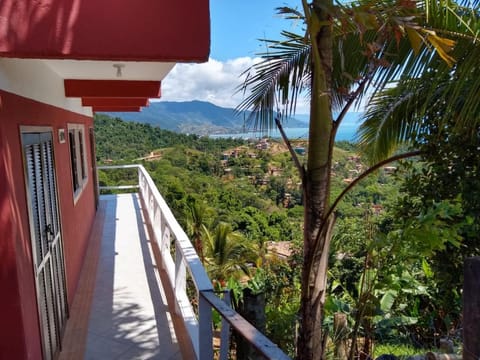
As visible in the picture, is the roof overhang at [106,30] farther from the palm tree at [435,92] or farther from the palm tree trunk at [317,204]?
the palm tree at [435,92]

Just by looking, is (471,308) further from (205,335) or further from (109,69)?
(109,69)

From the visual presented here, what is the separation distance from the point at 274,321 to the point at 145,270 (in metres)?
2.09

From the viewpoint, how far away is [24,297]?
2574 mm

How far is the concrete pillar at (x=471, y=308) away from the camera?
1109mm

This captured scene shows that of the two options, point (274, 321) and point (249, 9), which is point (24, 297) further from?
point (249, 9)

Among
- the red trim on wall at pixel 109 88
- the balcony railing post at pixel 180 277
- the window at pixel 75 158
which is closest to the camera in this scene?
the balcony railing post at pixel 180 277

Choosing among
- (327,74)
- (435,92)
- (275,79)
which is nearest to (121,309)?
(275,79)

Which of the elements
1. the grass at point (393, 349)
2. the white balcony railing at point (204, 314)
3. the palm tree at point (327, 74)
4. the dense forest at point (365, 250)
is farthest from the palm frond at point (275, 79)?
the grass at point (393, 349)

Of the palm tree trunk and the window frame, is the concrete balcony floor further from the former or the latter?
the palm tree trunk

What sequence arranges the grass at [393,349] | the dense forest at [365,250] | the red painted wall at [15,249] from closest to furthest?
the red painted wall at [15,249]
the dense forest at [365,250]
the grass at [393,349]

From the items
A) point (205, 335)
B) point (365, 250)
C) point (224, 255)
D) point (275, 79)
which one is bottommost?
point (224, 255)

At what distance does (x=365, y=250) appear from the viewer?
493 centimetres

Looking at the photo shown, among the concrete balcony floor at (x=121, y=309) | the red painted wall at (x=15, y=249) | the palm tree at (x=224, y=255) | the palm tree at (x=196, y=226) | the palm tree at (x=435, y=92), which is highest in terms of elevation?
the palm tree at (x=435, y=92)

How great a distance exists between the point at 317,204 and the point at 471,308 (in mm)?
1591
